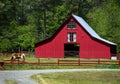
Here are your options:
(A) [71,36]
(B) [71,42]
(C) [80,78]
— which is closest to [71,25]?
(A) [71,36]

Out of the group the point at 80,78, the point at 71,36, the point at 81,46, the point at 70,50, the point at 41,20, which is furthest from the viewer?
the point at 41,20

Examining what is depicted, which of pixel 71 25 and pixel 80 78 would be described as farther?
pixel 71 25

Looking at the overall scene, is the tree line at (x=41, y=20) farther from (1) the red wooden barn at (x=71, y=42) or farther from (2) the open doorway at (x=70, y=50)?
(1) the red wooden barn at (x=71, y=42)

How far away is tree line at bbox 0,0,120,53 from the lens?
2955 inches

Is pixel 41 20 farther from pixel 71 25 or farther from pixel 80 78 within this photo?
pixel 80 78

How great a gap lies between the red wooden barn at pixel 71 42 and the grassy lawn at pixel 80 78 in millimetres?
24130

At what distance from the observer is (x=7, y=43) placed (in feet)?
264

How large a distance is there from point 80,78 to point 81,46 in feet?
99.6

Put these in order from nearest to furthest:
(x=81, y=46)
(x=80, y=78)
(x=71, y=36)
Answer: (x=80, y=78), (x=81, y=46), (x=71, y=36)

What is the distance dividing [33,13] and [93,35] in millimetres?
26009

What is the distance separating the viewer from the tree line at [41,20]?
7506cm

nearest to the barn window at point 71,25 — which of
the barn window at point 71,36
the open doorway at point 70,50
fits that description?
the barn window at point 71,36

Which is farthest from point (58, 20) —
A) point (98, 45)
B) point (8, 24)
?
point (98, 45)

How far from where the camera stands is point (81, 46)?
6556 cm
